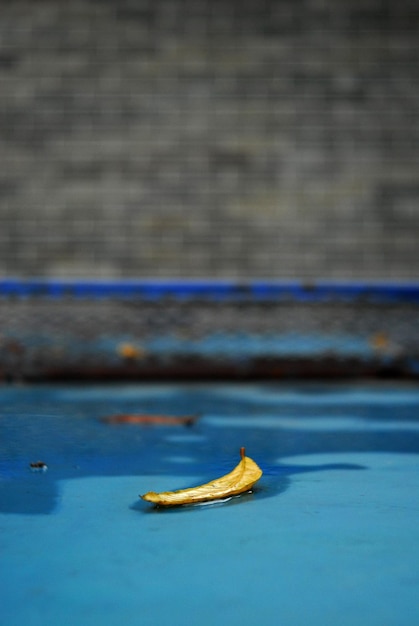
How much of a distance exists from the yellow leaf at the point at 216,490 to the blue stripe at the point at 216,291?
2.47 m

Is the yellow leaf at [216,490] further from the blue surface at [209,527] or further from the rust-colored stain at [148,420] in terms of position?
the rust-colored stain at [148,420]

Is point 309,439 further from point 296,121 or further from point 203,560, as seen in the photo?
→ point 296,121

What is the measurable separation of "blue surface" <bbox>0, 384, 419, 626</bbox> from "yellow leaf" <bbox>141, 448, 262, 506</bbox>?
0.02m

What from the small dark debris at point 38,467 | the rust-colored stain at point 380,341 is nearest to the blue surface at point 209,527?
the small dark debris at point 38,467

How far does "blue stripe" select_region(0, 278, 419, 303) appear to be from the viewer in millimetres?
4043

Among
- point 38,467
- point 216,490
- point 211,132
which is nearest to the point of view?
point 216,490

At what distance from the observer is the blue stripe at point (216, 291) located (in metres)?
4.04

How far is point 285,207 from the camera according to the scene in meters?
5.20

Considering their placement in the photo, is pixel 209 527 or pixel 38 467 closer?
pixel 209 527

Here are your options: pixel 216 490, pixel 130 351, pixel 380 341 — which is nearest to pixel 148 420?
pixel 216 490

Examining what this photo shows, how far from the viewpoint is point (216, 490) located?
5.07ft

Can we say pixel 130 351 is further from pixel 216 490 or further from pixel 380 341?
pixel 216 490

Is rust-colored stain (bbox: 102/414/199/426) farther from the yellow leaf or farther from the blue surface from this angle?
the yellow leaf

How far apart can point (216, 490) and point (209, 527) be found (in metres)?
0.20
